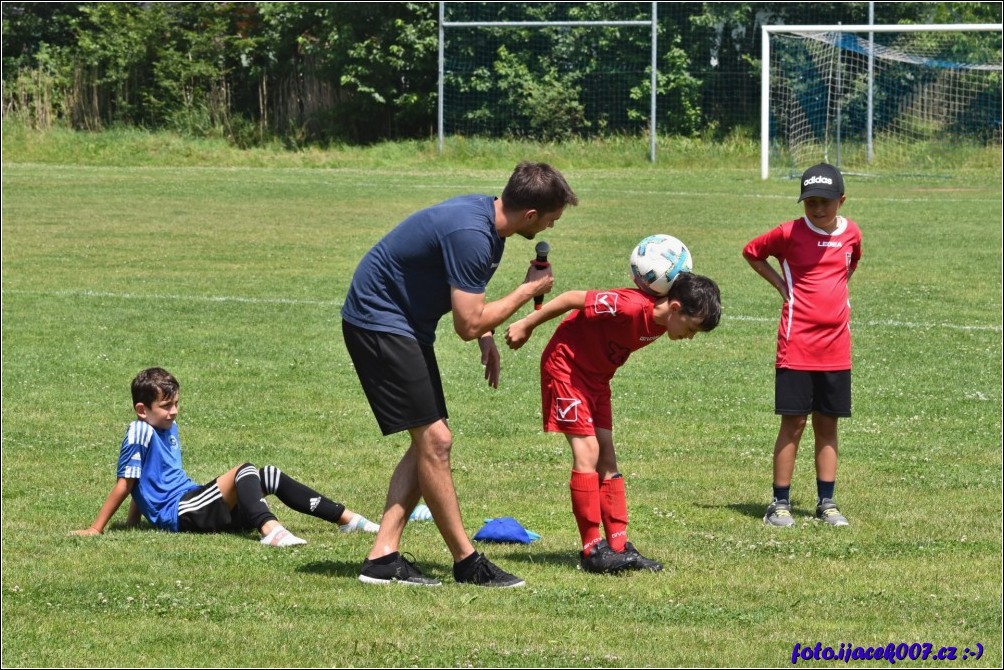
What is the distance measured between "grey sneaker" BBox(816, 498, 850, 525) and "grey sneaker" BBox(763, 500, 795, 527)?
182mm

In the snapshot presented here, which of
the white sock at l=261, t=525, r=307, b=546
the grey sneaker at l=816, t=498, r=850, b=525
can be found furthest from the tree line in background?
the white sock at l=261, t=525, r=307, b=546

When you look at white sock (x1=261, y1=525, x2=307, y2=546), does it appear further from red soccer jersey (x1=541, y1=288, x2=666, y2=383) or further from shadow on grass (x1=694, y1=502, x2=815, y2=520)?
shadow on grass (x1=694, y1=502, x2=815, y2=520)

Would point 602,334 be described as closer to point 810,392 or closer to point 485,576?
point 485,576

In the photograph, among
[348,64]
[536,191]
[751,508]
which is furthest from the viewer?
[348,64]

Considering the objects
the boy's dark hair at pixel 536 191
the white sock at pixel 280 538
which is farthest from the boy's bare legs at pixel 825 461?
the white sock at pixel 280 538

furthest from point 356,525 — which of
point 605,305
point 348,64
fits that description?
point 348,64

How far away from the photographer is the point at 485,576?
675 cm

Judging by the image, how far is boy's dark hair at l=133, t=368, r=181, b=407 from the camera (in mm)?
8203

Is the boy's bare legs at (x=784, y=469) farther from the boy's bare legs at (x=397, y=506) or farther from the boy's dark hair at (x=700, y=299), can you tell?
the boy's bare legs at (x=397, y=506)

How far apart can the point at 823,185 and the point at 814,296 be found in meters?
0.65

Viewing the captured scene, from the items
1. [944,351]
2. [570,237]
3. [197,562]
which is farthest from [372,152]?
[197,562]

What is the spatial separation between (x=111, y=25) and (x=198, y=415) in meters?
33.8

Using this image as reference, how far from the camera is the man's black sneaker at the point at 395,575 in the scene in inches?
266

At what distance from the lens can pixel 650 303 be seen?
7086 millimetres
